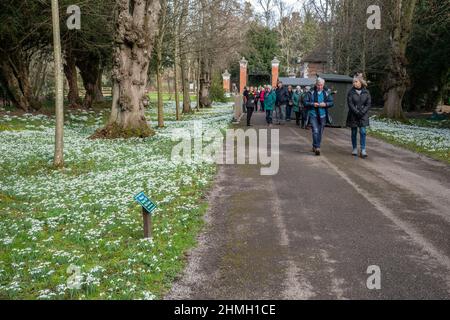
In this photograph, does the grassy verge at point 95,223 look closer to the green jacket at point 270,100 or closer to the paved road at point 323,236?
the paved road at point 323,236

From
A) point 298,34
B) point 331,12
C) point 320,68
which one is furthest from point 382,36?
point 298,34

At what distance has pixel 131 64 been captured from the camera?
69.8 feet

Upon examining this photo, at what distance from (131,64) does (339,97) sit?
13305 mm

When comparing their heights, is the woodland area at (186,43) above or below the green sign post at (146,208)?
above

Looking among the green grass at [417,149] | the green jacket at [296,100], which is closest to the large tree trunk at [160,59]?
the green jacket at [296,100]

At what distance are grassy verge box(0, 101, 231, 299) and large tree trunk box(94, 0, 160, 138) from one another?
5.14 m

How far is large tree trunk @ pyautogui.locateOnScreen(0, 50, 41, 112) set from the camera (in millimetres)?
32406

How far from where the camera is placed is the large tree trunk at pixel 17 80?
32.4 metres

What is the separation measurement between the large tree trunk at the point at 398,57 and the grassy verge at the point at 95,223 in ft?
77.0

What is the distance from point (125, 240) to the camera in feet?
23.5

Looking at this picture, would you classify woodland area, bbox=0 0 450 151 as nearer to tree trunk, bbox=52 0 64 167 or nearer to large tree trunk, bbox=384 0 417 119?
large tree trunk, bbox=384 0 417 119

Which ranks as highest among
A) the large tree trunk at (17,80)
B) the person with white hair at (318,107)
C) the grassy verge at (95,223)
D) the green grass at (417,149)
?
the large tree trunk at (17,80)

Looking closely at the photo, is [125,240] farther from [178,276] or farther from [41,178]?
[41,178]

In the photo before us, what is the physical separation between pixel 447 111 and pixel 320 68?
41545 millimetres
